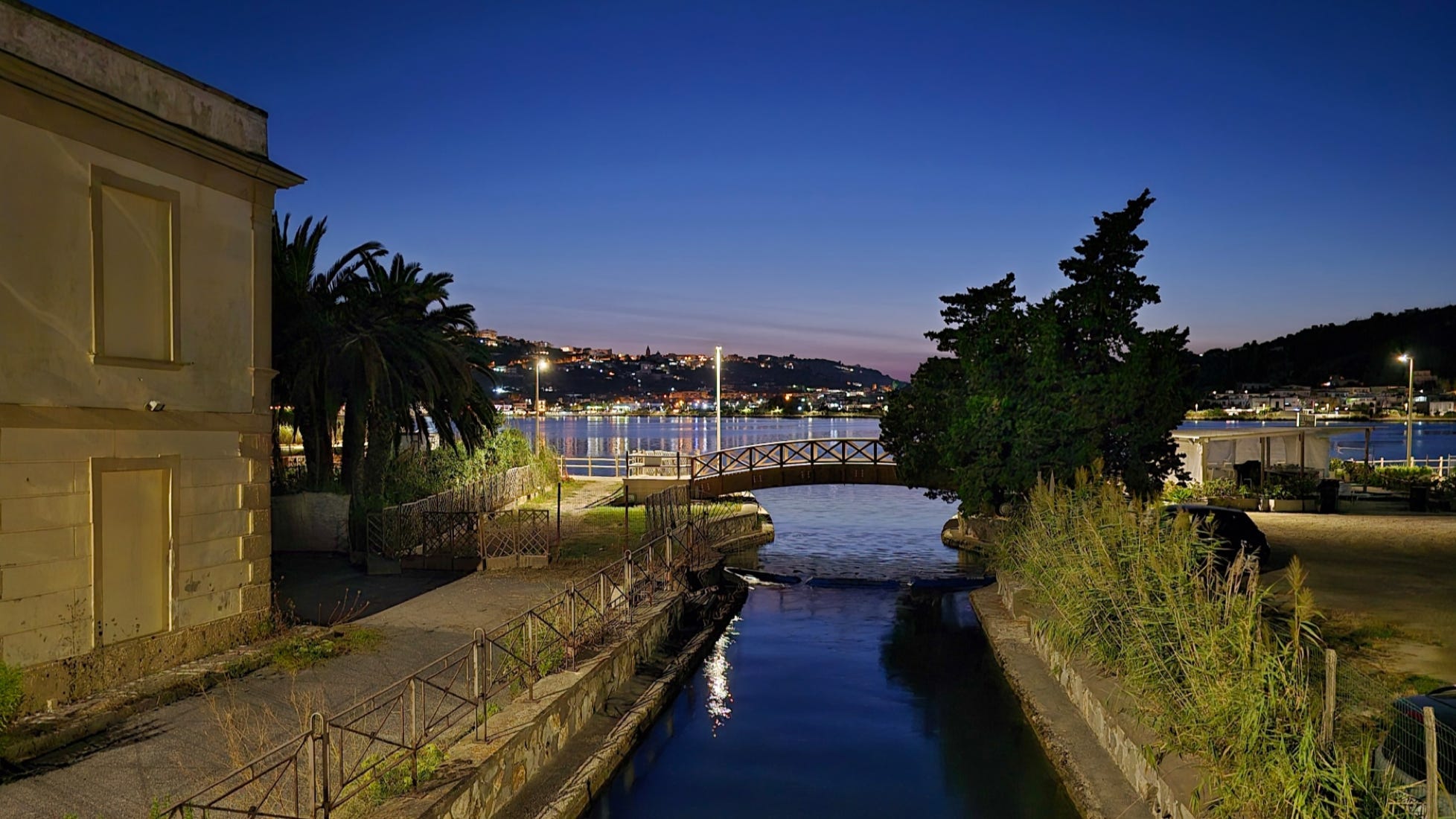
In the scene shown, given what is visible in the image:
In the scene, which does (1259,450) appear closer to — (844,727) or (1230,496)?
(1230,496)

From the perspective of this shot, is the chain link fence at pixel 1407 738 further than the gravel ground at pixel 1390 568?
No

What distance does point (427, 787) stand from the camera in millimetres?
7902

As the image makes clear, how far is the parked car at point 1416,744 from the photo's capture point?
688 cm

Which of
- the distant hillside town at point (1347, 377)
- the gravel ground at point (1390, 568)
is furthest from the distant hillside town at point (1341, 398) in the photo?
the gravel ground at point (1390, 568)

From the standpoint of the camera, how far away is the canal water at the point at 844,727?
11164mm

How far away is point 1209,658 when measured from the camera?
827 centimetres

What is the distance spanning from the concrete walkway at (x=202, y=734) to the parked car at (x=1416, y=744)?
8.72 m

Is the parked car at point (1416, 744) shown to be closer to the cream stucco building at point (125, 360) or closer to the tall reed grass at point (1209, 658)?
the tall reed grass at point (1209, 658)

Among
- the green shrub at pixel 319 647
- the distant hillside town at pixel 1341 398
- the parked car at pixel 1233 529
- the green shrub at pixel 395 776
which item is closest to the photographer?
the green shrub at pixel 395 776

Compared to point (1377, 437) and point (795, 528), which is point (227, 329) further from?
point (1377, 437)

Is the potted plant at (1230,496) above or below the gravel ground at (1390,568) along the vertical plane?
above

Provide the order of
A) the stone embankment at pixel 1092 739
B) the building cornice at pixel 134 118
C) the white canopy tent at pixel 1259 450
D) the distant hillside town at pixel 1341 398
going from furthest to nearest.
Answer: the distant hillside town at pixel 1341 398 → the white canopy tent at pixel 1259 450 → the building cornice at pixel 134 118 → the stone embankment at pixel 1092 739

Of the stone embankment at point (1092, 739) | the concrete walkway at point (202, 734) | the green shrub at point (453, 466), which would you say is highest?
the green shrub at point (453, 466)

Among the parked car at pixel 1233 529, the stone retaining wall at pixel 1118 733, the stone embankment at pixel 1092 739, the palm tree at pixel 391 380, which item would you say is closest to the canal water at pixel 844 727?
the stone embankment at pixel 1092 739
